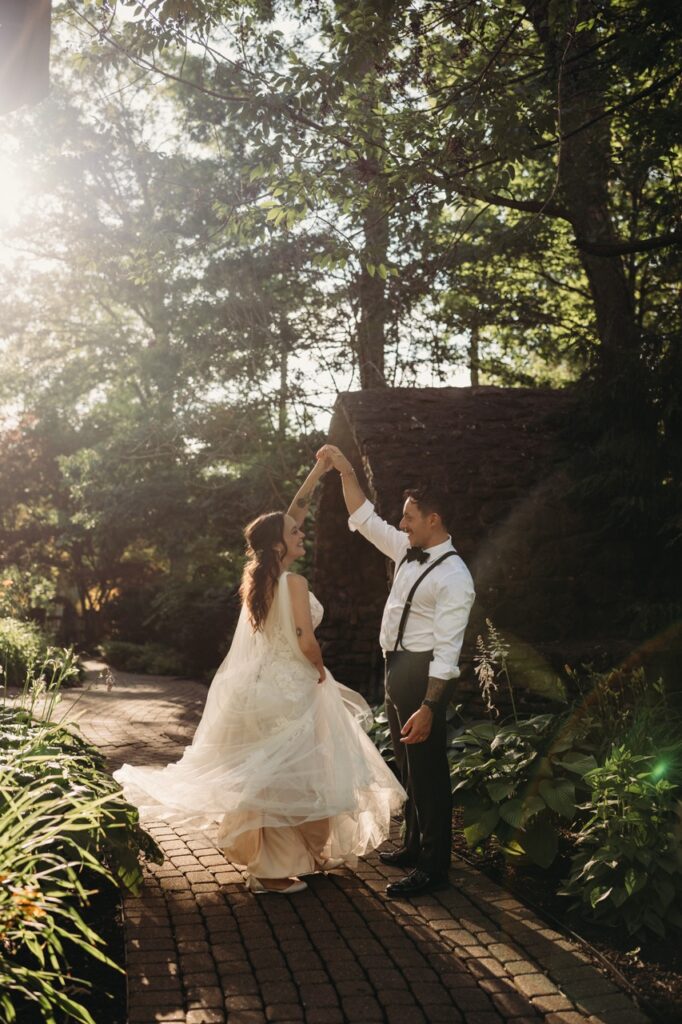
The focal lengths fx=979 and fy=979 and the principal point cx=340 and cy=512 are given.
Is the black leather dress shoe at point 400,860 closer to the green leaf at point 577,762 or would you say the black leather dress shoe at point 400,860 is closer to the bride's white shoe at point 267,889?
the bride's white shoe at point 267,889

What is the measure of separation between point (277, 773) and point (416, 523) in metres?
1.49

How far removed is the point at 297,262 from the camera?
52.7 ft

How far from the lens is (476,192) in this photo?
24.3ft

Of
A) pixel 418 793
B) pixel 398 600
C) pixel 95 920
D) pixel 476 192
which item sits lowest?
pixel 95 920

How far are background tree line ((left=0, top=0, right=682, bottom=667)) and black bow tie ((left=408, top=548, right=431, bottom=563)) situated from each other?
252cm

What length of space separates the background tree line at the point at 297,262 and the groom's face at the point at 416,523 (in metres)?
2.40

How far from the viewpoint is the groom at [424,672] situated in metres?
4.96

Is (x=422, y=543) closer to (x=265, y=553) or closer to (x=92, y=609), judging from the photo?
(x=265, y=553)

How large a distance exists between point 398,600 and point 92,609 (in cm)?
1872

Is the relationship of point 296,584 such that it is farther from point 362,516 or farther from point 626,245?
point 626,245

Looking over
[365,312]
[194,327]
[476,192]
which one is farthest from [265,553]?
[194,327]

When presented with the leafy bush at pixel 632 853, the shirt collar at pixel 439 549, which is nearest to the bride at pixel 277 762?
the shirt collar at pixel 439 549

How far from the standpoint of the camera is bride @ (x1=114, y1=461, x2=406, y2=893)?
4914 millimetres

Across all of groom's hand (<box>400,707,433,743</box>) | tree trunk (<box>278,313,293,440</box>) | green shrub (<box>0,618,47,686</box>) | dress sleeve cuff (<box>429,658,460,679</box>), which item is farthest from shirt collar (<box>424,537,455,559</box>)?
tree trunk (<box>278,313,293,440</box>)
